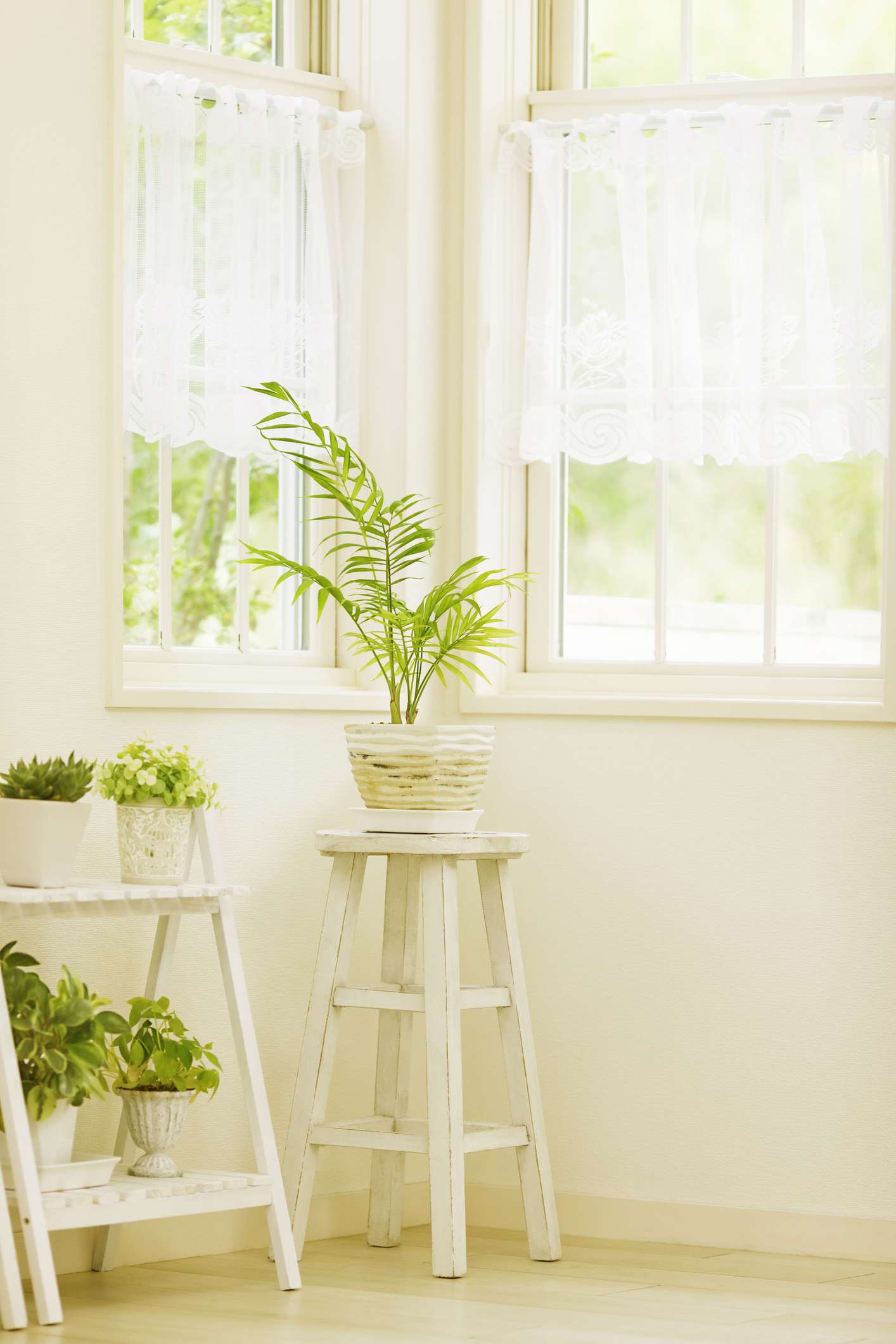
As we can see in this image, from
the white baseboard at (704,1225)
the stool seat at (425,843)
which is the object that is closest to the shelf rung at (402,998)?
the stool seat at (425,843)

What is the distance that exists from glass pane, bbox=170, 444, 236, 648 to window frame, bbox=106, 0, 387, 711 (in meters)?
0.02

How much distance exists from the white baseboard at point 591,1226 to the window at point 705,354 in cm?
96

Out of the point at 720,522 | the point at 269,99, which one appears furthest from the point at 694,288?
the point at 269,99

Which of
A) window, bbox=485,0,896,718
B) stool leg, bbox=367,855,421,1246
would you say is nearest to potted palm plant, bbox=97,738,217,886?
stool leg, bbox=367,855,421,1246

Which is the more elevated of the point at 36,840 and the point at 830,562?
the point at 830,562

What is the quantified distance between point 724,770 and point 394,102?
150 cm

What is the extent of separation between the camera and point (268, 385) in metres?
3.45

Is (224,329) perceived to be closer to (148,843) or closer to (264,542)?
(264,542)

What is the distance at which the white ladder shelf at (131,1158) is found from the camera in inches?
110

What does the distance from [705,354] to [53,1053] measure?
6.20ft

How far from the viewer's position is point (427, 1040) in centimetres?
333

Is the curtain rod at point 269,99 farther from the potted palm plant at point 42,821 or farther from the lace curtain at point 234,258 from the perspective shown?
the potted palm plant at point 42,821

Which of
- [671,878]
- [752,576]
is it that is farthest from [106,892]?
[752,576]

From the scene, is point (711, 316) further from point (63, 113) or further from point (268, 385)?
point (63, 113)
